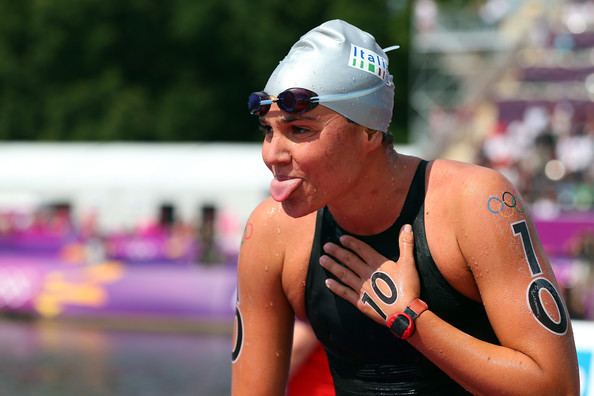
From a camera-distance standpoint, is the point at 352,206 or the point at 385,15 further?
the point at 385,15

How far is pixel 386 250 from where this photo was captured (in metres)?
2.92

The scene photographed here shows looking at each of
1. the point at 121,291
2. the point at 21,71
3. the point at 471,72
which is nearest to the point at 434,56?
the point at 471,72

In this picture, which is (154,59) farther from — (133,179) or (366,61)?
(366,61)

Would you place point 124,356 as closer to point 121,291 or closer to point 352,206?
point 121,291

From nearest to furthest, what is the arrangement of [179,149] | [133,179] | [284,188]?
[284,188] → [133,179] → [179,149]

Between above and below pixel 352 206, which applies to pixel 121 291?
below

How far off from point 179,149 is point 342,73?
78.4 ft

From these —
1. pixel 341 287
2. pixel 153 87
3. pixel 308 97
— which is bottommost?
pixel 153 87

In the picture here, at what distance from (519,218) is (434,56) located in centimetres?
3152

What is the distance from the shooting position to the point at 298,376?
4.32 m

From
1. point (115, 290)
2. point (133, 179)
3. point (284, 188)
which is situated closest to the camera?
point (284, 188)

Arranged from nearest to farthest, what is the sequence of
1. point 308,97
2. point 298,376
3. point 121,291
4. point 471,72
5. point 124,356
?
point 308,97 → point 298,376 → point 124,356 → point 121,291 → point 471,72


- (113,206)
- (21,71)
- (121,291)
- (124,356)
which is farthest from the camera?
(21,71)

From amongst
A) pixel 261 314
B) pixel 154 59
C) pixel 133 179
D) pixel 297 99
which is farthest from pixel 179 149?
pixel 297 99
